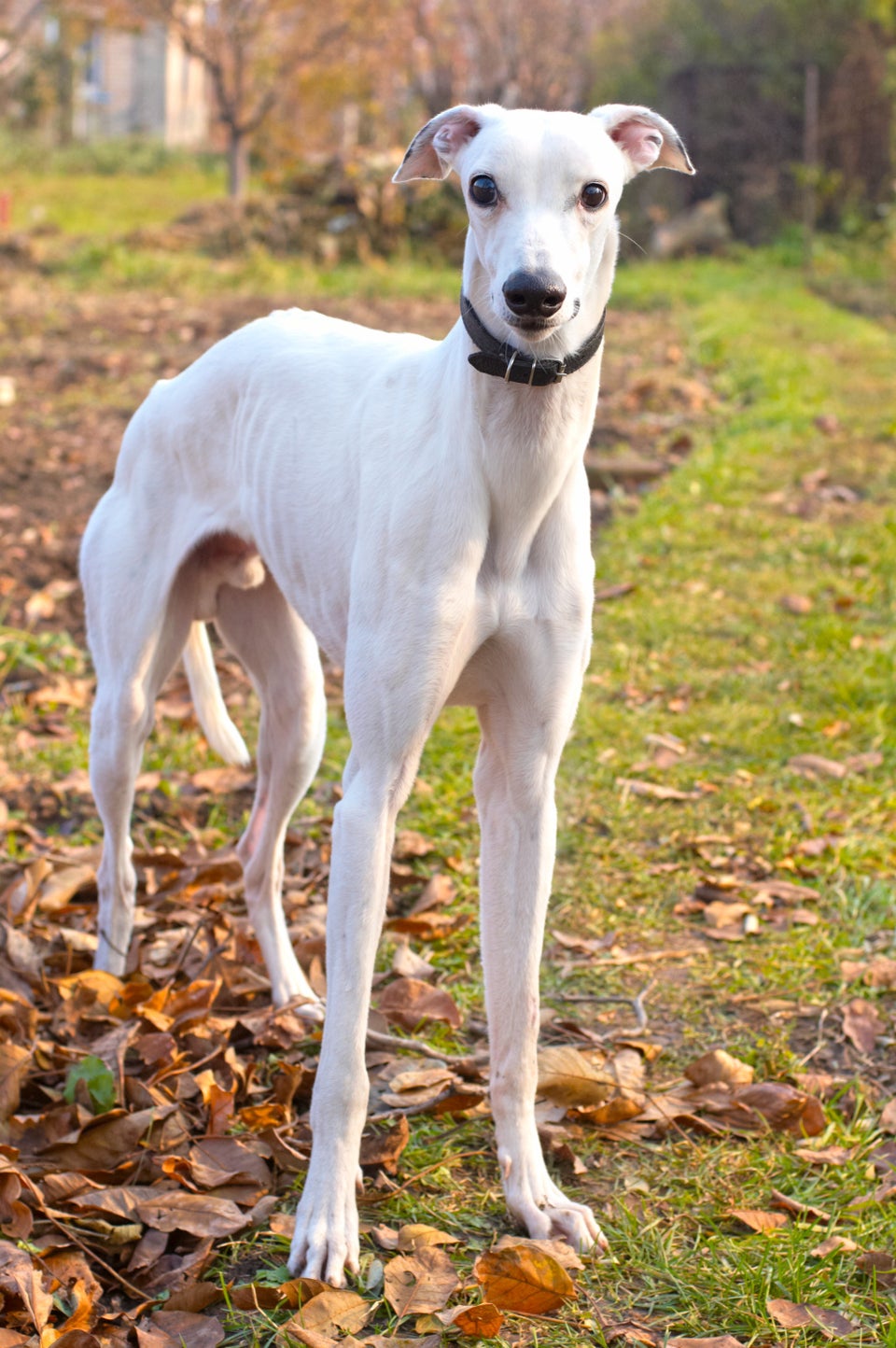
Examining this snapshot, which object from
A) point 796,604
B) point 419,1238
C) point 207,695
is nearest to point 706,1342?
point 419,1238

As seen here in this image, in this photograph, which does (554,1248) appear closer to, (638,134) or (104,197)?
(638,134)

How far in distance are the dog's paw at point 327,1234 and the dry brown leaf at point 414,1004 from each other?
0.77 metres

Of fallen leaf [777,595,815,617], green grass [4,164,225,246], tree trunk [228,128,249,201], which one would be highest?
tree trunk [228,128,249,201]

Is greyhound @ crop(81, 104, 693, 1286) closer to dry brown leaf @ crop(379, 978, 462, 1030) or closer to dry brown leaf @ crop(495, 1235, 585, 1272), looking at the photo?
dry brown leaf @ crop(495, 1235, 585, 1272)

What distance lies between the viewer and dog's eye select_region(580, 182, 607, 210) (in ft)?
7.72

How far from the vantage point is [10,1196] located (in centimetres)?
262

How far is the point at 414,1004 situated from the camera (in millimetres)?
3432

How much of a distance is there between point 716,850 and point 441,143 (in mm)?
2421

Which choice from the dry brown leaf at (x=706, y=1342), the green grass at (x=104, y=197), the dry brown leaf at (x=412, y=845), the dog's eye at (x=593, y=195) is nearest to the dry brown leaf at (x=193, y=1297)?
the dry brown leaf at (x=706, y=1342)

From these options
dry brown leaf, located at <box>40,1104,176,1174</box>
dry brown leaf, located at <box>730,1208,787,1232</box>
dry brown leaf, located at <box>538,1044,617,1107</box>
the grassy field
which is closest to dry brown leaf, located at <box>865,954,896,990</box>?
the grassy field

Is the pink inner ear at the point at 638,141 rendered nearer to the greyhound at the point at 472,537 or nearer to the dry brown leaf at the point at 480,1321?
the greyhound at the point at 472,537

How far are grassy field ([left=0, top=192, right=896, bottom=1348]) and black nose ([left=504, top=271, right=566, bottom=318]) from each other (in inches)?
67.7

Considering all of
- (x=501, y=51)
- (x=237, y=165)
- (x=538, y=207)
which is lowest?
(x=237, y=165)

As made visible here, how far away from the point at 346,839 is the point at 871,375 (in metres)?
8.92
